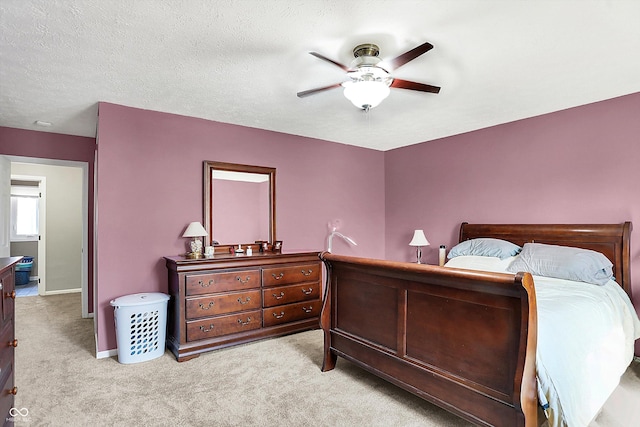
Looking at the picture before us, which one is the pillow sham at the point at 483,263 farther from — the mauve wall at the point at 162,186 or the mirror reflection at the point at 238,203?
the mirror reflection at the point at 238,203

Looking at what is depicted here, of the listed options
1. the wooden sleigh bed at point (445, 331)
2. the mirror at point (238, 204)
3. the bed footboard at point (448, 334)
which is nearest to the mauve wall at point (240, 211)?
the mirror at point (238, 204)

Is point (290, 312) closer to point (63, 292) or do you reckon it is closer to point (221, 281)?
point (221, 281)

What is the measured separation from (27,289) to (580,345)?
8.19 meters

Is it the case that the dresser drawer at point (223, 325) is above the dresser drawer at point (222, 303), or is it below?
below

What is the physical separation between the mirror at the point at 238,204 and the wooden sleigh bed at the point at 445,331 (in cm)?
152

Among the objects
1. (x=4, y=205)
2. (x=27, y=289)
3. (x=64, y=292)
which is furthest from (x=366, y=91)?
(x=27, y=289)

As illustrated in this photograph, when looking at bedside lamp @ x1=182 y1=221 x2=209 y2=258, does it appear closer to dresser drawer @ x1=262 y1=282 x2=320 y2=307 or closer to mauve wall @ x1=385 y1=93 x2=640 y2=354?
dresser drawer @ x1=262 y1=282 x2=320 y2=307

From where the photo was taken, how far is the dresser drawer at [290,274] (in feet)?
12.4

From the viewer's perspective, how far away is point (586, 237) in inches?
133

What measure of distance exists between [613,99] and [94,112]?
5041 mm

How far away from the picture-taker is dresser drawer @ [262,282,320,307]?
3.76 metres

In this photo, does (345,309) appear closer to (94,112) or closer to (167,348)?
(167,348)

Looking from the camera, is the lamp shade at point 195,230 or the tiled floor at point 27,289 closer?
the lamp shade at point 195,230

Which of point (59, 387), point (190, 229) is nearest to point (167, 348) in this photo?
point (59, 387)
